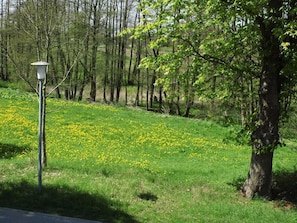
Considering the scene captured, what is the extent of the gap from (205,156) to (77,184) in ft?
25.8

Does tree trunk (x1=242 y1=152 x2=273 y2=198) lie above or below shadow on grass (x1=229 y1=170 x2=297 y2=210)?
above

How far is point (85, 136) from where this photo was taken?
17344 mm

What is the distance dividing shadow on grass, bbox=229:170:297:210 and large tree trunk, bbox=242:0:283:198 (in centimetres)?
52

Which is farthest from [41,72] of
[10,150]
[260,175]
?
[260,175]

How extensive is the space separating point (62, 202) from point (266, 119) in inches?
226

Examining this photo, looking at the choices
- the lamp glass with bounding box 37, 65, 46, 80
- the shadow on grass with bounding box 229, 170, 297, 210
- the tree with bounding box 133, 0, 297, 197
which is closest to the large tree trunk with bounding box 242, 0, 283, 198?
the tree with bounding box 133, 0, 297, 197

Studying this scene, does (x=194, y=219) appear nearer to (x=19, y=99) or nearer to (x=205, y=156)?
(x=205, y=156)

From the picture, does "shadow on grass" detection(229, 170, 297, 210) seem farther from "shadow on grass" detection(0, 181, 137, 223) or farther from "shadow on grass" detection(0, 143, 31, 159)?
"shadow on grass" detection(0, 143, 31, 159)

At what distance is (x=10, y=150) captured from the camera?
45.2 feet

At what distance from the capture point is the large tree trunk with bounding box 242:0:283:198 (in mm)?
9953

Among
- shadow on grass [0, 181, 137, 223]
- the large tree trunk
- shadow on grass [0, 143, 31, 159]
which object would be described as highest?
the large tree trunk

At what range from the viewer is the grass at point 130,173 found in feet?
28.6

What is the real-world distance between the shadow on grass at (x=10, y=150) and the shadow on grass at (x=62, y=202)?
3621mm

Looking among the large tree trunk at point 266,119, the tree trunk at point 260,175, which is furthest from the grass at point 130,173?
the large tree trunk at point 266,119
